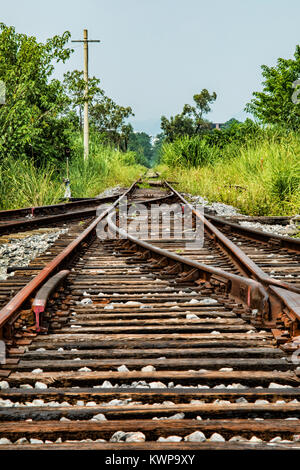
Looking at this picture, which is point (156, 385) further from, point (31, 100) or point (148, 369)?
point (31, 100)

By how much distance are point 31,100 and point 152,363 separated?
11817 millimetres

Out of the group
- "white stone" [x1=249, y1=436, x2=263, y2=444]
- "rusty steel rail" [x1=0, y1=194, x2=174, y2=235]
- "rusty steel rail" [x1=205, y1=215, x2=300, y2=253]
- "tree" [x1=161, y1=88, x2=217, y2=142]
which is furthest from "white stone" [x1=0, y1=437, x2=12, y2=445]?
"tree" [x1=161, y1=88, x2=217, y2=142]

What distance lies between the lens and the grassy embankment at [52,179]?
9000 millimetres

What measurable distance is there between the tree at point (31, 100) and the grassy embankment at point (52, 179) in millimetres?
499

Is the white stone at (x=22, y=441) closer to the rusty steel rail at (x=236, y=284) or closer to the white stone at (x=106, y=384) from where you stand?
the white stone at (x=106, y=384)

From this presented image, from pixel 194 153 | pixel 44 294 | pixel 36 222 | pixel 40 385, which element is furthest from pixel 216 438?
pixel 194 153

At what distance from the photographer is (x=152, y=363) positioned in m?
2.04

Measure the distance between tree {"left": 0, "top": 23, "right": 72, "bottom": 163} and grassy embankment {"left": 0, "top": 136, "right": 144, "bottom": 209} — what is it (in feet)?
1.64

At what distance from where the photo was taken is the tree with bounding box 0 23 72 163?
9594mm

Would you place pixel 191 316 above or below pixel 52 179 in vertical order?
below

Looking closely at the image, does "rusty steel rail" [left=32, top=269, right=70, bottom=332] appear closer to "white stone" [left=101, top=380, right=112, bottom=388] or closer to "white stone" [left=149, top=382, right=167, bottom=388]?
"white stone" [left=101, top=380, right=112, bottom=388]
